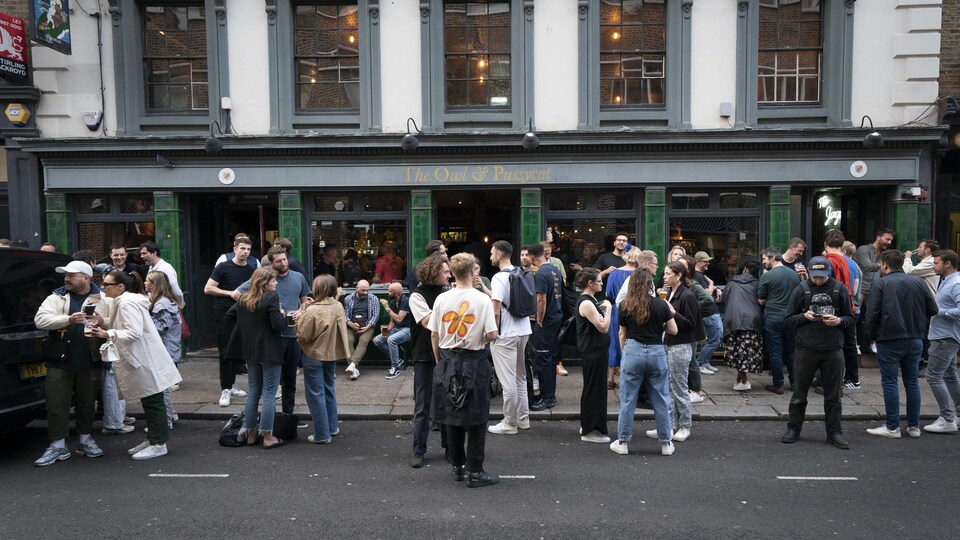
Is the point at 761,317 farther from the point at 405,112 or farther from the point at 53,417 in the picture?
the point at 53,417

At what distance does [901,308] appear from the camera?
700 centimetres

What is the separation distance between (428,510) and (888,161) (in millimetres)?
10209

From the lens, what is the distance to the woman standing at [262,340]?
651 cm

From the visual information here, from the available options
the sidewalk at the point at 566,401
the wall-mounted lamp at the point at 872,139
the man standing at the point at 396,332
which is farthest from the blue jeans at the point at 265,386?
the wall-mounted lamp at the point at 872,139

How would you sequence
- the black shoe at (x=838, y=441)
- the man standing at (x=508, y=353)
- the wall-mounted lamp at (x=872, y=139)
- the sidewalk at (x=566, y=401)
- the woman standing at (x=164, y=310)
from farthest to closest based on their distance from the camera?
1. the wall-mounted lamp at (x=872, y=139)
2. the woman standing at (x=164, y=310)
3. the sidewalk at (x=566, y=401)
4. the man standing at (x=508, y=353)
5. the black shoe at (x=838, y=441)

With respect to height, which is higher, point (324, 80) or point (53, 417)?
point (324, 80)

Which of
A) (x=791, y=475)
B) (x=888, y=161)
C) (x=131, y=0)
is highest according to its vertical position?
(x=131, y=0)

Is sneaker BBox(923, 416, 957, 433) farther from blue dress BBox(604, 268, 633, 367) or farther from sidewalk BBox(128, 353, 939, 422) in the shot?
blue dress BBox(604, 268, 633, 367)

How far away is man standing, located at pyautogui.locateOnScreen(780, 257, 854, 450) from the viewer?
6.72 metres

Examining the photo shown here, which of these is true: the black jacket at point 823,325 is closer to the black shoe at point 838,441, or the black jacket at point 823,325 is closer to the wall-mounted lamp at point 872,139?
the black shoe at point 838,441

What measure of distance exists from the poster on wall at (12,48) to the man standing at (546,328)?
9.37 metres

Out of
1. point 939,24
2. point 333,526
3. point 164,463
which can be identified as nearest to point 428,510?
point 333,526

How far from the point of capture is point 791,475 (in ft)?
19.5

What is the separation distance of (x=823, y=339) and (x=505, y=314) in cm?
333
